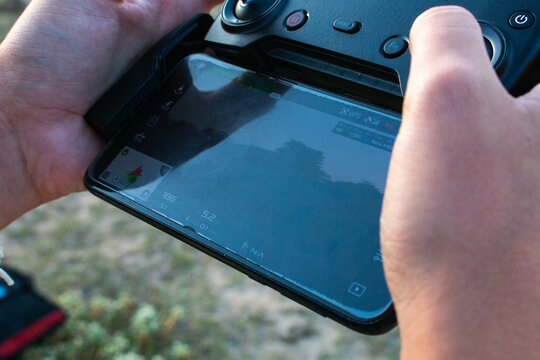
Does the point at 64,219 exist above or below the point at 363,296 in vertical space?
below

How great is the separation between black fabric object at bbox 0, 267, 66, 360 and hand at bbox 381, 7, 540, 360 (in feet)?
4.97

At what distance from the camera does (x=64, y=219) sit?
2.22 metres

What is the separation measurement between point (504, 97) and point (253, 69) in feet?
1.49

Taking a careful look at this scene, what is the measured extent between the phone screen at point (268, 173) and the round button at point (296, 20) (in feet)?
0.27

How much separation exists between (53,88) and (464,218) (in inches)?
Result: 29.2

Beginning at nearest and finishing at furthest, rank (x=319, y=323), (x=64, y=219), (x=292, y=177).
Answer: (x=292, y=177)
(x=319, y=323)
(x=64, y=219)

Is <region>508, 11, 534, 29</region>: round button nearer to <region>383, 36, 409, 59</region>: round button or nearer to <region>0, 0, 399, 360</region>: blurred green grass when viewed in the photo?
<region>383, 36, 409, 59</region>: round button

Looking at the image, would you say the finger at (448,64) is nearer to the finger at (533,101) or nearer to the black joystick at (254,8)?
the finger at (533,101)

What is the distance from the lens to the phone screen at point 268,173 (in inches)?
27.1

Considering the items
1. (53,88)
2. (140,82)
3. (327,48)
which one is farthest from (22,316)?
(327,48)

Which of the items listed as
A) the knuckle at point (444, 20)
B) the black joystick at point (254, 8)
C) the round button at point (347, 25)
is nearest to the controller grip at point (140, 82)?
the black joystick at point (254, 8)

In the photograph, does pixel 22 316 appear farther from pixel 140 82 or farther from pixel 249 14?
pixel 249 14

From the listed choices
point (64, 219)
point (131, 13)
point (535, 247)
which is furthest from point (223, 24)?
point (64, 219)

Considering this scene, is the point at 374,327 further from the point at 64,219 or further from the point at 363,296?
the point at 64,219
